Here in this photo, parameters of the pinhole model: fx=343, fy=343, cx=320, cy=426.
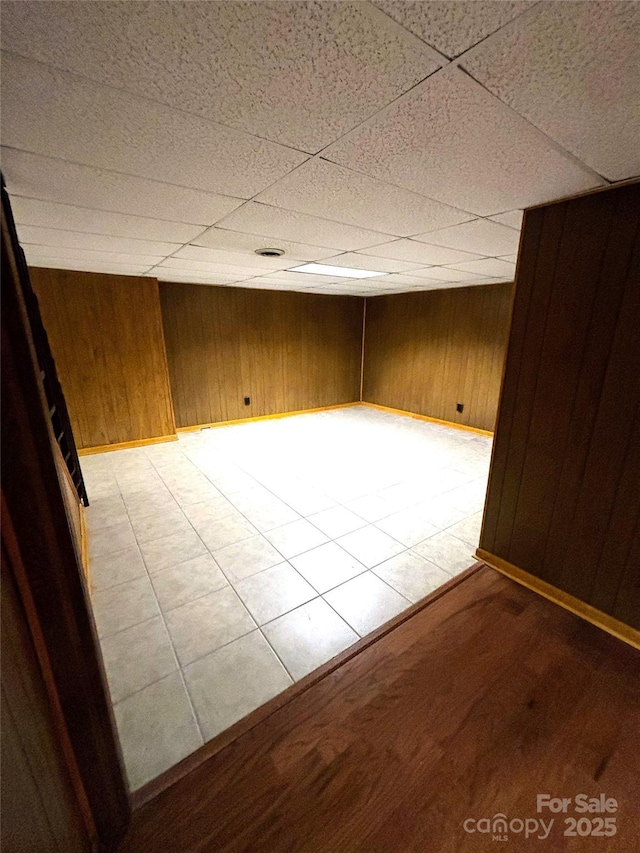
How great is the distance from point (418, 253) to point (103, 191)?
2.36m

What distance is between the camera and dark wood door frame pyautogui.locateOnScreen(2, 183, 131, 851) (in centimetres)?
76

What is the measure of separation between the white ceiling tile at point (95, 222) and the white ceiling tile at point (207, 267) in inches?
36.8

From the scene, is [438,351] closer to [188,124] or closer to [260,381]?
[260,381]

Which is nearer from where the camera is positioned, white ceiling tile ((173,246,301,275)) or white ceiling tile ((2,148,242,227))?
white ceiling tile ((2,148,242,227))

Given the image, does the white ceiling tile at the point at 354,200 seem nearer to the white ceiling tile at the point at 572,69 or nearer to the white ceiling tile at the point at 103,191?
the white ceiling tile at the point at 103,191

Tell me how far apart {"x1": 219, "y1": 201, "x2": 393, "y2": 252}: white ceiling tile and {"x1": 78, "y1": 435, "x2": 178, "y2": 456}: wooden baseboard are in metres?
3.52

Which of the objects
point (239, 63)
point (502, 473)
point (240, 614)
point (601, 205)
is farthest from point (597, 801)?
point (239, 63)

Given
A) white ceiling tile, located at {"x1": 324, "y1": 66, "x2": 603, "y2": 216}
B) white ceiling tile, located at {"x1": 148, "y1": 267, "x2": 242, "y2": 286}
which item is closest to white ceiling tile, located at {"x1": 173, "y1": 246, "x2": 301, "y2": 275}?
white ceiling tile, located at {"x1": 148, "y1": 267, "x2": 242, "y2": 286}

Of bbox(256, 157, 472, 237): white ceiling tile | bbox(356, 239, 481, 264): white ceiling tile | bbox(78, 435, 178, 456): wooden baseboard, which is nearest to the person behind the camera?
bbox(256, 157, 472, 237): white ceiling tile

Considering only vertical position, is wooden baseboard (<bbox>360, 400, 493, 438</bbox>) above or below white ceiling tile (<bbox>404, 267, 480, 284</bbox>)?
below

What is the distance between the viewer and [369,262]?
3.41 metres

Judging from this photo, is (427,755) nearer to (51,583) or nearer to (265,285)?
(51,583)

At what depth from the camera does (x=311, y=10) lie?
2.31 ft

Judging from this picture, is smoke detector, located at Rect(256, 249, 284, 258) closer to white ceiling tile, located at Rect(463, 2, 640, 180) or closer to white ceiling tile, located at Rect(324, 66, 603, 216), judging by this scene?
white ceiling tile, located at Rect(324, 66, 603, 216)
